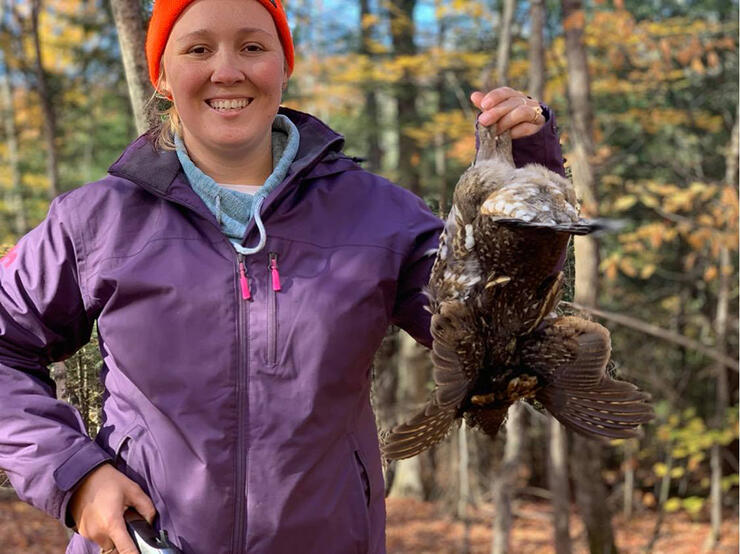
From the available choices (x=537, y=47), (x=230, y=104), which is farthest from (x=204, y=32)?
(x=537, y=47)

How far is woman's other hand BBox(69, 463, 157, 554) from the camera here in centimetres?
192

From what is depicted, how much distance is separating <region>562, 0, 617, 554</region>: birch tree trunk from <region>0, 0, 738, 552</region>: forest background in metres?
0.02

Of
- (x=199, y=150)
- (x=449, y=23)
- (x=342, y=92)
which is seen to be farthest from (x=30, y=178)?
(x=199, y=150)

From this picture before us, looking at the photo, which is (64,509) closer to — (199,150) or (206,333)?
(206,333)

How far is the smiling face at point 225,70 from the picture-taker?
2158mm

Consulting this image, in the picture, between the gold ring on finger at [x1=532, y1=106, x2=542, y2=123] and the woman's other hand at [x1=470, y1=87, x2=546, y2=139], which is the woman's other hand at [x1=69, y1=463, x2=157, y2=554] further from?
the gold ring on finger at [x1=532, y1=106, x2=542, y2=123]

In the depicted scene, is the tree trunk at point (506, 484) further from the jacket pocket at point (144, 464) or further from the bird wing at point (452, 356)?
the jacket pocket at point (144, 464)

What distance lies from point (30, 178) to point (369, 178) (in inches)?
607

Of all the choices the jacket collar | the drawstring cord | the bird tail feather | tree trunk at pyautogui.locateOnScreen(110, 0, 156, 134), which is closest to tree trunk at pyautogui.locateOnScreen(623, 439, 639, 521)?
tree trunk at pyautogui.locateOnScreen(110, 0, 156, 134)

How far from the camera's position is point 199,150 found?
2311 millimetres

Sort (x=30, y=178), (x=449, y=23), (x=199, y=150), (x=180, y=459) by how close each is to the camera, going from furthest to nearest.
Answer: (x=30, y=178) → (x=449, y=23) → (x=199, y=150) → (x=180, y=459)

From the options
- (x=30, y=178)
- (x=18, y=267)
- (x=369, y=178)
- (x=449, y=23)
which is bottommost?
(x=30, y=178)

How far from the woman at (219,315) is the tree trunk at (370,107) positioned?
12.2 meters

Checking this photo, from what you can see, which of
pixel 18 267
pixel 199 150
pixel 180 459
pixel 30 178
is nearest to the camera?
pixel 180 459
